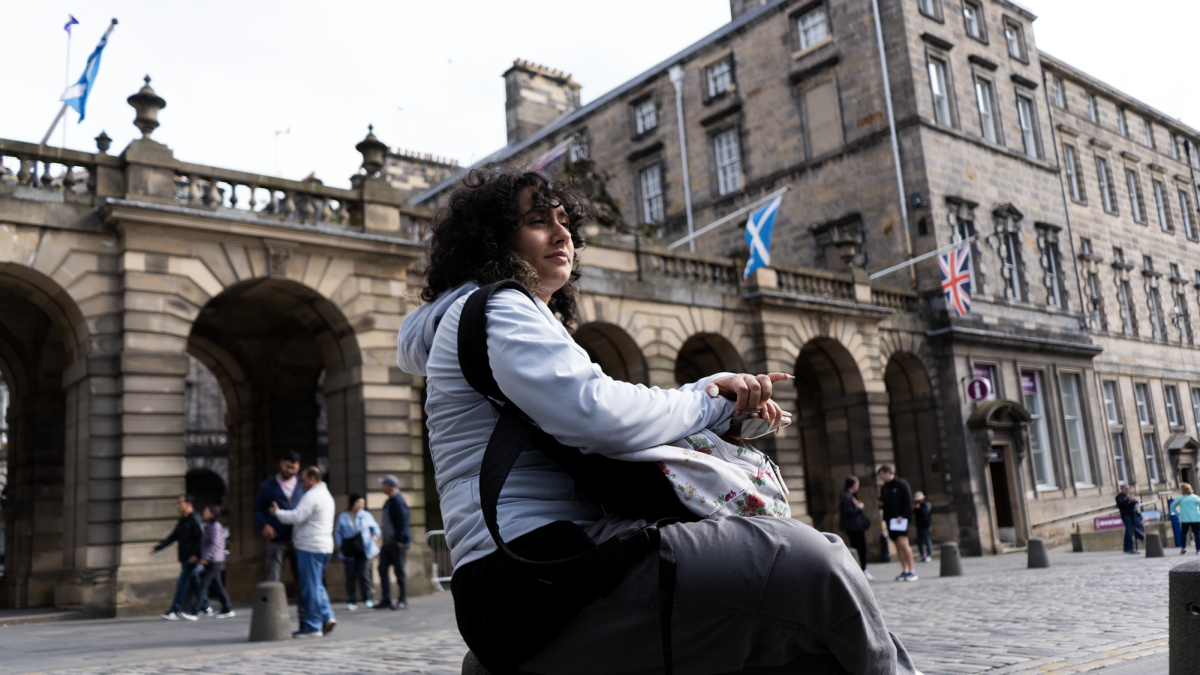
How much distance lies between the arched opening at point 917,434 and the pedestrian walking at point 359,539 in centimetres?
1676

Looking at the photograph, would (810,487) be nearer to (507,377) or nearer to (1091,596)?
(1091,596)

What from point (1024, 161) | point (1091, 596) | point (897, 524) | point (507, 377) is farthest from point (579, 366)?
point (1024, 161)

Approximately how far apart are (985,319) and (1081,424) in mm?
6214

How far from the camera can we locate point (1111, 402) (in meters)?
32.3

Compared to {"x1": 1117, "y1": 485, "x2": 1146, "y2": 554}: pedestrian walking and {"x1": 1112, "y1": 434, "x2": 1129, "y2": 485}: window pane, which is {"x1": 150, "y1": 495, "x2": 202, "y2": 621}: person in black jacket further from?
{"x1": 1112, "y1": 434, "x2": 1129, "y2": 485}: window pane

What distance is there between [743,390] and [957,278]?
75.9 ft

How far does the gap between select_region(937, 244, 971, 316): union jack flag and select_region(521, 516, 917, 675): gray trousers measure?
908 inches

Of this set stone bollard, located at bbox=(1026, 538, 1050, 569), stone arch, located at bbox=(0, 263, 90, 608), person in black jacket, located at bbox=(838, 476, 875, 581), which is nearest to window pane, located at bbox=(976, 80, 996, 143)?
stone bollard, located at bbox=(1026, 538, 1050, 569)

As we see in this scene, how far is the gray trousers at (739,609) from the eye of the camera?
1.81 m

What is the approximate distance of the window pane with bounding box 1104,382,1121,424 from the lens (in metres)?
32.0

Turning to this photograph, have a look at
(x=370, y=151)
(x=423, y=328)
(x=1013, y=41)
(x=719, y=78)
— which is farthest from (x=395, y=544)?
(x=1013, y=41)

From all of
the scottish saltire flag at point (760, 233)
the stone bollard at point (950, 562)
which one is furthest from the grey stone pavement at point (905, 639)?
the scottish saltire flag at point (760, 233)

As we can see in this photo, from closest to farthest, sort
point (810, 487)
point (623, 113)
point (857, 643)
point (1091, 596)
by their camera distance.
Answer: point (857, 643)
point (1091, 596)
point (810, 487)
point (623, 113)

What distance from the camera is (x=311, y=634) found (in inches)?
395
